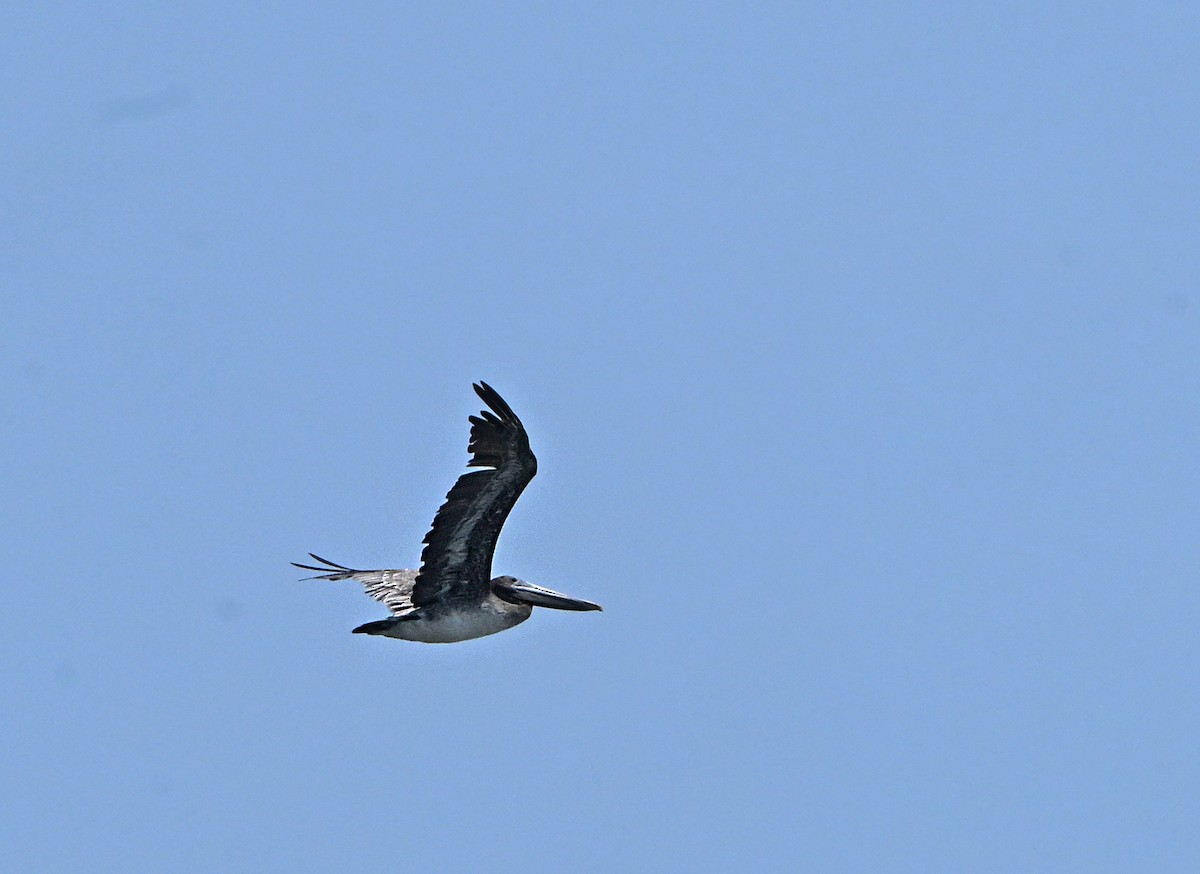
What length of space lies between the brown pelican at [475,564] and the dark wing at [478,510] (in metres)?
0.01

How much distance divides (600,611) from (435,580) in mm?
2455

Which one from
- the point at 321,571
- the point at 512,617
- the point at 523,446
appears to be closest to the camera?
the point at 523,446

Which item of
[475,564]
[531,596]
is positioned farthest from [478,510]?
[531,596]

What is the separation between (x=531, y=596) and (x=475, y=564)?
1351 mm

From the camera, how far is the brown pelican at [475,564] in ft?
79.3

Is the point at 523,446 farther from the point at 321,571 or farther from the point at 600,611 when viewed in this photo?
the point at 321,571

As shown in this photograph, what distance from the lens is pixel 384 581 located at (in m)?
27.6

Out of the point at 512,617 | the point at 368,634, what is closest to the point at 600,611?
the point at 512,617

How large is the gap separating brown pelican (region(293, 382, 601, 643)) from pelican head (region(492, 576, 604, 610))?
13 mm

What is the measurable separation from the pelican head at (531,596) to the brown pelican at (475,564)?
1cm

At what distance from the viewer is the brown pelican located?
2416 centimetres

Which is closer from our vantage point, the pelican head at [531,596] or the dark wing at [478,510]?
the dark wing at [478,510]

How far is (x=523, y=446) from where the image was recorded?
24125mm

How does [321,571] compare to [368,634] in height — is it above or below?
above
